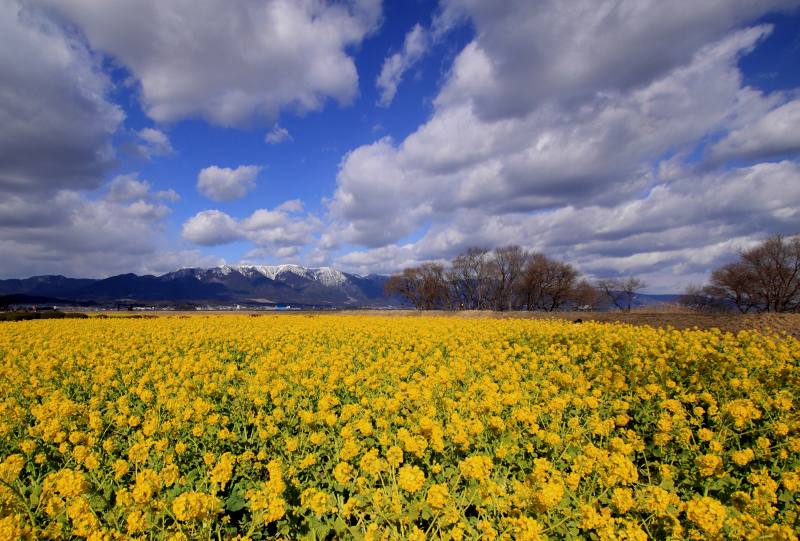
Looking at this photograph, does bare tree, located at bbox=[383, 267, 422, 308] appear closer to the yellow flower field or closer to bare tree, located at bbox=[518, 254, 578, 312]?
bare tree, located at bbox=[518, 254, 578, 312]

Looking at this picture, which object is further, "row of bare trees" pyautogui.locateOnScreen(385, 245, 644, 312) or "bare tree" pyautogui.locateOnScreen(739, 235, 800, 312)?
"row of bare trees" pyautogui.locateOnScreen(385, 245, 644, 312)

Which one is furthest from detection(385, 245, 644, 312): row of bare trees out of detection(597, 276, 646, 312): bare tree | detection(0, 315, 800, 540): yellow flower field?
detection(0, 315, 800, 540): yellow flower field

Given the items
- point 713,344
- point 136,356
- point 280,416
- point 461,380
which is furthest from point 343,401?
point 713,344

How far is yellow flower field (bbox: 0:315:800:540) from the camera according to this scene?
3.46 meters

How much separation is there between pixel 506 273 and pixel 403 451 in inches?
3160

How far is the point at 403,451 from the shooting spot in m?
5.39

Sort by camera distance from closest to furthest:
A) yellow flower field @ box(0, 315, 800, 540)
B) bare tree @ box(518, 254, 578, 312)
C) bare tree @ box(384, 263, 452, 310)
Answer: yellow flower field @ box(0, 315, 800, 540) < bare tree @ box(518, 254, 578, 312) < bare tree @ box(384, 263, 452, 310)

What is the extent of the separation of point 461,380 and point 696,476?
4.80m

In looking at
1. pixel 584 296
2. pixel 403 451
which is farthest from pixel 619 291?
pixel 403 451

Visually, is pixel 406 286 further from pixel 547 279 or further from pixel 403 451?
pixel 403 451

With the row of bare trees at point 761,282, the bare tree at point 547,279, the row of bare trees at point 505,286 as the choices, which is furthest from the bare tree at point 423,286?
the row of bare trees at point 761,282

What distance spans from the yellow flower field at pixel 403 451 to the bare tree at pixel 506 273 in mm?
70250

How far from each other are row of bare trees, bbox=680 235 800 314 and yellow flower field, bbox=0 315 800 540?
2476 inches

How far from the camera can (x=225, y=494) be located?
502 cm
